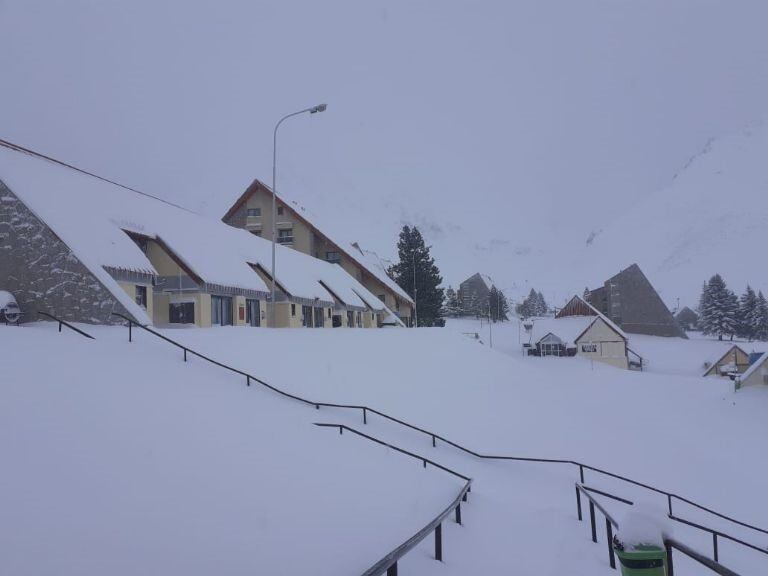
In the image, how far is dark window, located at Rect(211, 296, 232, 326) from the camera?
89.5 feet

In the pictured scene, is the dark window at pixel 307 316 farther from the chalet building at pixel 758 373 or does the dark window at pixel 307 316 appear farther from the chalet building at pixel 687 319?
the chalet building at pixel 687 319

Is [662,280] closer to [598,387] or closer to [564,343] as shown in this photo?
[564,343]

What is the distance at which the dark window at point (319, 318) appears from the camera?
127 feet

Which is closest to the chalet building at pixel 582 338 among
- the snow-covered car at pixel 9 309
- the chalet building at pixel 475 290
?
the chalet building at pixel 475 290

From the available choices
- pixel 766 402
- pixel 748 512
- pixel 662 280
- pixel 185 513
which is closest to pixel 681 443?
pixel 748 512

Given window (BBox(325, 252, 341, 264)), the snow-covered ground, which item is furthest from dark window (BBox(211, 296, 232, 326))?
window (BBox(325, 252, 341, 264))

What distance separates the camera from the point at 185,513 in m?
6.21

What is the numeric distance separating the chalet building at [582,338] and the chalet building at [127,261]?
2879cm

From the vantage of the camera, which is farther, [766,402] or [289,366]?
[766,402]

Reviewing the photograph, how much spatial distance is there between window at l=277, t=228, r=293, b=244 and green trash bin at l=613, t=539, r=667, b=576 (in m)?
48.0

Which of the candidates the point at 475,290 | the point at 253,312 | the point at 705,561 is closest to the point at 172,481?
the point at 705,561

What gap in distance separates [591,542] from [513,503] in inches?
91.3

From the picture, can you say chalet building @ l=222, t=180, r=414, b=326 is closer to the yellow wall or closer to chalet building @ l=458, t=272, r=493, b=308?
the yellow wall

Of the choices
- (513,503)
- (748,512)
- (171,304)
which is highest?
(171,304)
